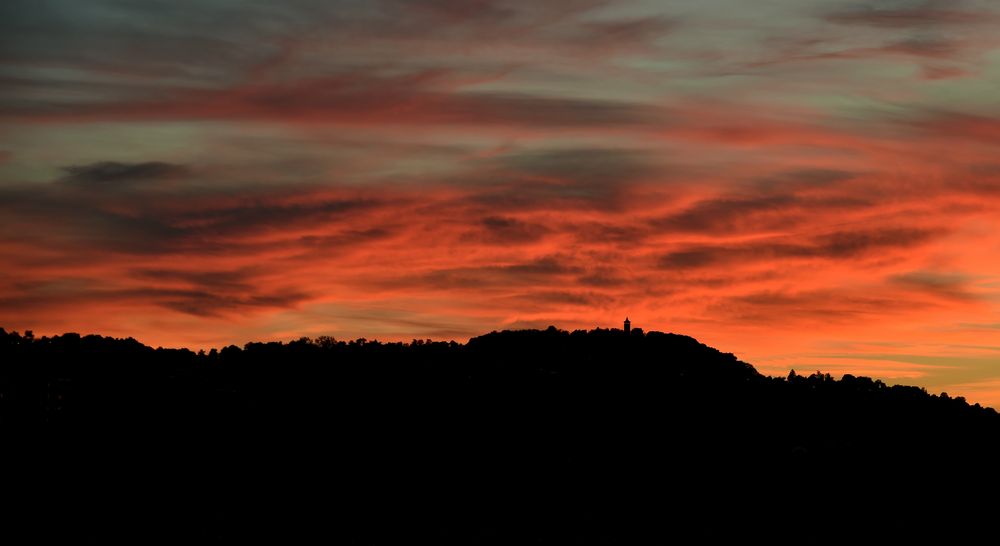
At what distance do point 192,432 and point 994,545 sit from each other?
5421 centimetres

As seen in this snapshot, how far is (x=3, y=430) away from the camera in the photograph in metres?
89.7

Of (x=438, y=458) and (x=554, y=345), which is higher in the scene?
(x=554, y=345)

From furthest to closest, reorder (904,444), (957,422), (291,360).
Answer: (291,360) < (957,422) < (904,444)

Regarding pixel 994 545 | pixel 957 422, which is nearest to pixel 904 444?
pixel 957 422

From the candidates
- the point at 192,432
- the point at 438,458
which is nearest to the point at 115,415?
the point at 192,432

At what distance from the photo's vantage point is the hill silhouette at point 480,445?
247 feet

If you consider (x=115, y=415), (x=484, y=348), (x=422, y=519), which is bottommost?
(x=422, y=519)

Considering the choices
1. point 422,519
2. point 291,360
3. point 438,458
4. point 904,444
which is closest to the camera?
point 422,519

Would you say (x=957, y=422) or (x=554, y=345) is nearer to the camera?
(x=957, y=422)

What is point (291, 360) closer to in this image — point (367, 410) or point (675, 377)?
point (367, 410)

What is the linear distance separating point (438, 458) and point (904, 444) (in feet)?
114

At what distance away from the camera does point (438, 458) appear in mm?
84750

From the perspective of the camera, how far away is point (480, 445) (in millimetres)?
87375

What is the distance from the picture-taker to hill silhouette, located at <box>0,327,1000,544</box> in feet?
247
